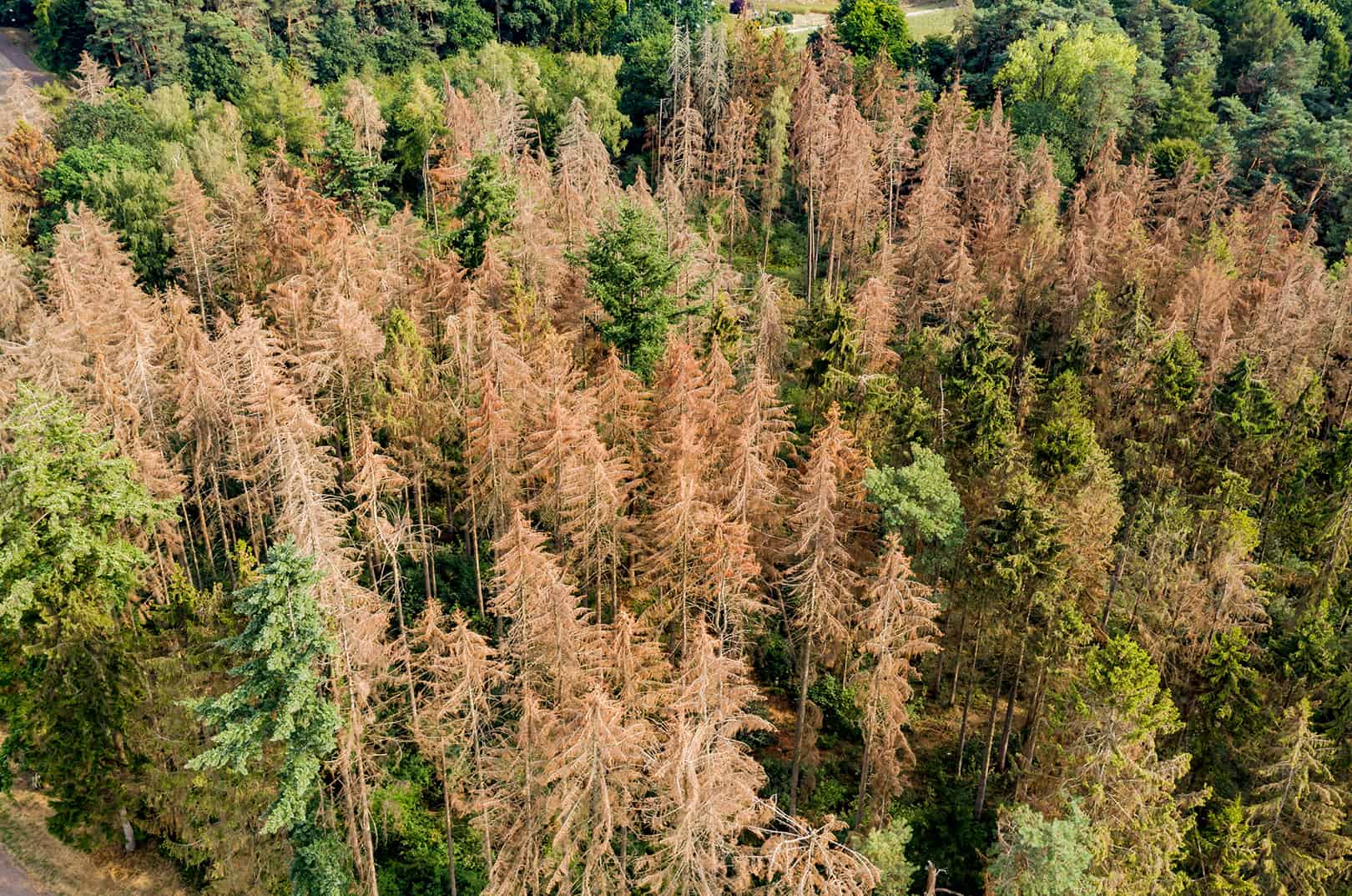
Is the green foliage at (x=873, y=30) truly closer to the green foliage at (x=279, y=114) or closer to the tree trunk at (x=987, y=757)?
the green foliage at (x=279, y=114)

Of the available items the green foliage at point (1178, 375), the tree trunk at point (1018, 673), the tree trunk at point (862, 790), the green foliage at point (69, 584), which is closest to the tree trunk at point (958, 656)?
the tree trunk at point (1018, 673)

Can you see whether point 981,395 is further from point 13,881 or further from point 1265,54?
point 1265,54

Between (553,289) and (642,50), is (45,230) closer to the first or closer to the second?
(553,289)

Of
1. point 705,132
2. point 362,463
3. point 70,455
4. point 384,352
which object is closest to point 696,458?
point 362,463

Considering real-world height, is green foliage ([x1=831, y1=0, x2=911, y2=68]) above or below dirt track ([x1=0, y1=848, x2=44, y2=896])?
above

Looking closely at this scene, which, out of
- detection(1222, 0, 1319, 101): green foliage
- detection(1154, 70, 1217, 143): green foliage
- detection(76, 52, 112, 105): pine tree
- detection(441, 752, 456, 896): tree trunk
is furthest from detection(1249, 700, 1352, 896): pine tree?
detection(76, 52, 112, 105): pine tree

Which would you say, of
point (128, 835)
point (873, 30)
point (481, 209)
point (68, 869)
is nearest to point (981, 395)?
point (481, 209)

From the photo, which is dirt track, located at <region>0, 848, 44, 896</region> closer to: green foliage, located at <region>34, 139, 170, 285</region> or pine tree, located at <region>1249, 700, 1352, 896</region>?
green foliage, located at <region>34, 139, 170, 285</region>
